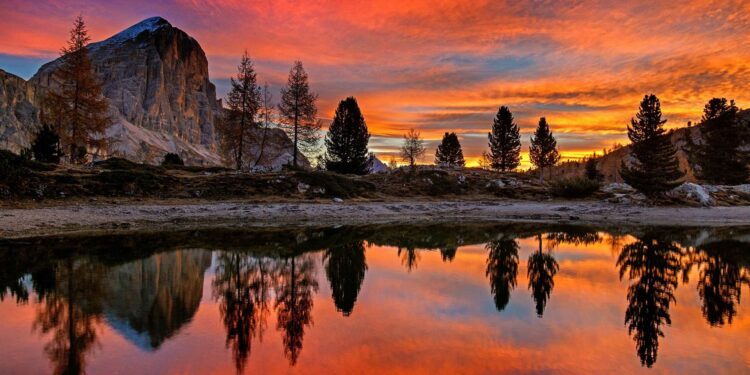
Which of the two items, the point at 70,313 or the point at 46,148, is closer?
the point at 70,313

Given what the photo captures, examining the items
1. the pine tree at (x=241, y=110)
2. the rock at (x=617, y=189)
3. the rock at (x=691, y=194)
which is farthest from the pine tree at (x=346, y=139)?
the rock at (x=691, y=194)

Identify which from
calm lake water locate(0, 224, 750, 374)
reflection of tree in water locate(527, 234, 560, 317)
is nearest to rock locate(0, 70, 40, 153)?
calm lake water locate(0, 224, 750, 374)

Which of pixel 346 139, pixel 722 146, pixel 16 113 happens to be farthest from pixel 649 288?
pixel 16 113

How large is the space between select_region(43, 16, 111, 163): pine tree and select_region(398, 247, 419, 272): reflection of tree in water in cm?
3624

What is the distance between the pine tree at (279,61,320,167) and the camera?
47781mm

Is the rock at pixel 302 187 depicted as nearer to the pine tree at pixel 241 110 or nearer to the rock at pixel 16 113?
the pine tree at pixel 241 110

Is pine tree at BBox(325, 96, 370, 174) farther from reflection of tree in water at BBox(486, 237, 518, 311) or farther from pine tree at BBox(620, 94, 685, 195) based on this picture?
reflection of tree in water at BBox(486, 237, 518, 311)

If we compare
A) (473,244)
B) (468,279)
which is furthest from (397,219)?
(468,279)

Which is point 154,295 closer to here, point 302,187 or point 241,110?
point 302,187

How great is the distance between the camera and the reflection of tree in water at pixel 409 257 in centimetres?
1587

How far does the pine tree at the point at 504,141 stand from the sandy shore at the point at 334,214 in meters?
32.7

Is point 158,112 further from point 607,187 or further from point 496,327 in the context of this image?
point 496,327

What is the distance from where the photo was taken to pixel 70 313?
902cm

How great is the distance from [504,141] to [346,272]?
63.5 meters
